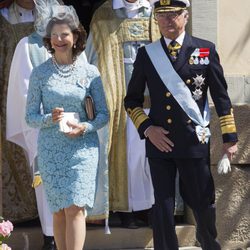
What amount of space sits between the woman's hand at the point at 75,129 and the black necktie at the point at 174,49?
28.0 inches

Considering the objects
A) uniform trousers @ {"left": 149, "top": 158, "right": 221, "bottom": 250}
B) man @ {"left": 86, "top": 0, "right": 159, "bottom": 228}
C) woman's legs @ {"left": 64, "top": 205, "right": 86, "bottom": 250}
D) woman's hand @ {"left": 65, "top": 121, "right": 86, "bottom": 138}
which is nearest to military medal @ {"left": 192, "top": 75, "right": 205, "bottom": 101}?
uniform trousers @ {"left": 149, "top": 158, "right": 221, "bottom": 250}

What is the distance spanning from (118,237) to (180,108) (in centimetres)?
168

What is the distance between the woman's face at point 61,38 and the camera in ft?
18.1

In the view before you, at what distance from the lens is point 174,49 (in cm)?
548

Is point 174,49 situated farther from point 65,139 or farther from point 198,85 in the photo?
point 65,139

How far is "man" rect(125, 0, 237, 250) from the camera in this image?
542 cm

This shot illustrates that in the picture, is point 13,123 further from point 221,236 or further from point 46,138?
point 221,236

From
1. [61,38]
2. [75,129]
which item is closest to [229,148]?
[75,129]

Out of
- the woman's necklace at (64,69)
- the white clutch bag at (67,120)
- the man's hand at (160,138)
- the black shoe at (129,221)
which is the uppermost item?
the woman's necklace at (64,69)

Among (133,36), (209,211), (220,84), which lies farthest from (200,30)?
(209,211)

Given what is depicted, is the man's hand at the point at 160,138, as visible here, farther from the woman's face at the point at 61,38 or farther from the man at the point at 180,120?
the woman's face at the point at 61,38

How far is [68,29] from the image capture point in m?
5.55

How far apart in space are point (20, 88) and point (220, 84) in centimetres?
168

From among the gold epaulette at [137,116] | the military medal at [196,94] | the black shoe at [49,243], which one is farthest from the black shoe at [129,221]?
the military medal at [196,94]
